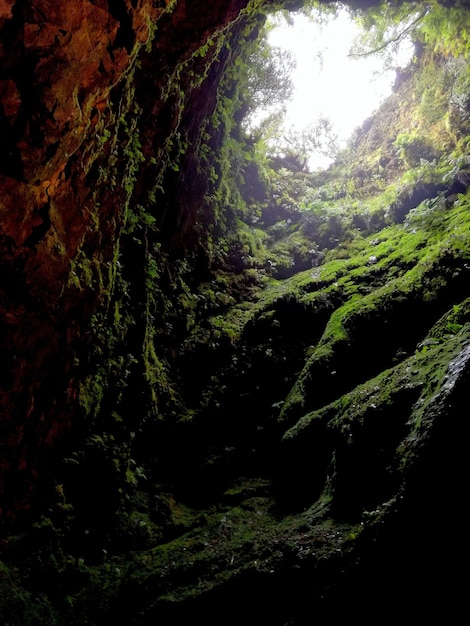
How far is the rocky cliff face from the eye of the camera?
3.12 meters

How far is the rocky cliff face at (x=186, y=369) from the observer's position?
3121mm

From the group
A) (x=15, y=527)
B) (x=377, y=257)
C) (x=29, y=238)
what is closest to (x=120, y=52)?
(x=29, y=238)

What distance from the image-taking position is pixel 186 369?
6.89m

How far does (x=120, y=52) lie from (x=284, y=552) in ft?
16.2

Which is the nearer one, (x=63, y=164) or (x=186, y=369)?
(x=63, y=164)

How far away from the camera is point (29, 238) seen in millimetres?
3504

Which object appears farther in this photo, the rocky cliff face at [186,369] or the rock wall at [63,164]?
the rocky cliff face at [186,369]

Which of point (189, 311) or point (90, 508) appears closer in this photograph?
point (90, 508)

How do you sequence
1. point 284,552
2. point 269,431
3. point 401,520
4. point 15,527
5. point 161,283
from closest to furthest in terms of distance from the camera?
point 401,520, point 284,552, point 15,527, point 269,431, point 161,283

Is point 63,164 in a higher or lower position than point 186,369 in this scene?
higher

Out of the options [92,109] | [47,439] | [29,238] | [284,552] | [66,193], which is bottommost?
[284,552]

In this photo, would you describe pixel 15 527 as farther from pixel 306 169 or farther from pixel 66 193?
pixel 306 169

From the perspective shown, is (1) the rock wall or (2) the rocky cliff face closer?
(1) the rock wall

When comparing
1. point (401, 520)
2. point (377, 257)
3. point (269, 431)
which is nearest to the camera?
point (401, 520)
